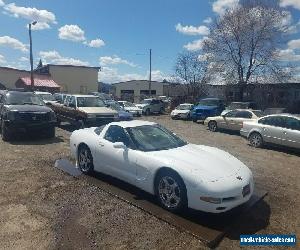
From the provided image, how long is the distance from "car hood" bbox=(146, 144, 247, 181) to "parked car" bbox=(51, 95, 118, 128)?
27.7 feet

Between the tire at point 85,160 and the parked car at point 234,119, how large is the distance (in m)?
10.7

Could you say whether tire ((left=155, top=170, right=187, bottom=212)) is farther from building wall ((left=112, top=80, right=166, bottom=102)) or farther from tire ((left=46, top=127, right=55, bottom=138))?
building wall ((left=112, top=80, right=166, bottom=102))

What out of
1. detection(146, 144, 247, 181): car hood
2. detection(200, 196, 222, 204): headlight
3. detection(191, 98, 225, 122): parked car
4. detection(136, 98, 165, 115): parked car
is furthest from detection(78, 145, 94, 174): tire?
detection(136, 98, 165, 115): parked car

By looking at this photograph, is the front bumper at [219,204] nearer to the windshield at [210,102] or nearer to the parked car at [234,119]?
the parked car at [234,119]

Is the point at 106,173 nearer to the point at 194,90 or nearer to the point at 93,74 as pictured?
the point at 194,90

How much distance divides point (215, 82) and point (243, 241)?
3022cm

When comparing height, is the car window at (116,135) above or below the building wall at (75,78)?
below

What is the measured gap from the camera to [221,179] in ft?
17.2

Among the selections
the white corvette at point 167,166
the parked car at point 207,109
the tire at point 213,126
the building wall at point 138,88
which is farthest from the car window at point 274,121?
the building wall at point 138,88

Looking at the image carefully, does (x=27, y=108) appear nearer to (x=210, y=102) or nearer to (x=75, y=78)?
(x=210, y=102)

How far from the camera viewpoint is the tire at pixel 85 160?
24.5ft

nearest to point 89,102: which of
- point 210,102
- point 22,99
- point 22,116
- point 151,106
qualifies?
point 22,99

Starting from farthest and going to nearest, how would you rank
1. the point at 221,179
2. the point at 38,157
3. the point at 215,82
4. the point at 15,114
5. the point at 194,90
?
the point at 194,90, the point at 215,82, the point at 15,114, the point at 38,157, the point at 221,179

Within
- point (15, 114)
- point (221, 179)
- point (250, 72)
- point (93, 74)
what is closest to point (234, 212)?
point (221, 179)
